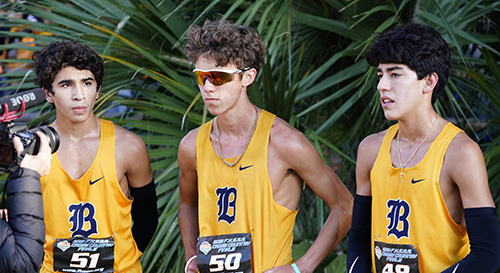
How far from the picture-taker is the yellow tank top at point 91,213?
3230 millimetres

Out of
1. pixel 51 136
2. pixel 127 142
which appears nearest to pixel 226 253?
pixel 127 142

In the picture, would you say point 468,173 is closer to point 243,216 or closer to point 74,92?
point 243,216

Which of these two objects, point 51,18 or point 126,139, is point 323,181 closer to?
point 126,139

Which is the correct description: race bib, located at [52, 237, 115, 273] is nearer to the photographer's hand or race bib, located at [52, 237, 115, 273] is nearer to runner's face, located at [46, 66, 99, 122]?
runner's face, located at [46, 66, 99, 122]

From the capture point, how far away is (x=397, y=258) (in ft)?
8.78

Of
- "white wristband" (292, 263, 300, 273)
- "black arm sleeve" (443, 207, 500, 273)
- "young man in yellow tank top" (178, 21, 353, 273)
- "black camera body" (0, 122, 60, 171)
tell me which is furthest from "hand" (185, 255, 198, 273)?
"black arm sleeve" (443, 207, 500, 273)

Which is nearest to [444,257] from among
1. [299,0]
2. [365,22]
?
[365,22]

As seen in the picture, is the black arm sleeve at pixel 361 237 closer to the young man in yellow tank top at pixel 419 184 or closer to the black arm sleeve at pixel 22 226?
the young man in yellow tank top at pixel 419 184

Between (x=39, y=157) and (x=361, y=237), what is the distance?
1383mm

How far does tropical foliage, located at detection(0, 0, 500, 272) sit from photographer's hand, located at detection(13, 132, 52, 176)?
122cm

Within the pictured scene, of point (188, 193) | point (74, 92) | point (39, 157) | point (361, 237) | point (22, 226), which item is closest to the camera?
point (22, 226)

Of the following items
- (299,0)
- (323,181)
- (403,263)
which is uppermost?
(299,0)

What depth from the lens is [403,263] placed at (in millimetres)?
2660

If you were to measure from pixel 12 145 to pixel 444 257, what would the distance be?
5.58 feet
